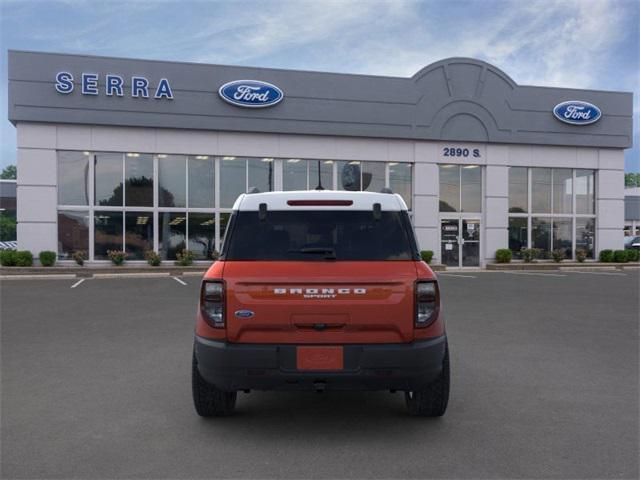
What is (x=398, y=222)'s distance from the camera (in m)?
4.29

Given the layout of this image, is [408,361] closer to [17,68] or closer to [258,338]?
[258,338]

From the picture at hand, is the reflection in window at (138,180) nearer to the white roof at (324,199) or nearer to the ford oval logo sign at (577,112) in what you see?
the white roof at (324,199)

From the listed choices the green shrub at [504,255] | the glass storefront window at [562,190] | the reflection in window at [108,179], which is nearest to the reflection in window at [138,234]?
the reflection in window at [108,179]

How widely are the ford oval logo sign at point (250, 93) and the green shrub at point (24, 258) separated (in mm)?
9808

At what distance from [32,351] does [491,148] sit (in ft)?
73.6

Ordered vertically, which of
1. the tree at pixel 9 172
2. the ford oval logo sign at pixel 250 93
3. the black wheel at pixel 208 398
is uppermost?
the tree at pixel 9 172

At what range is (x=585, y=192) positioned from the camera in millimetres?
26797

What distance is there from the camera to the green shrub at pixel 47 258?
2033 centimetres

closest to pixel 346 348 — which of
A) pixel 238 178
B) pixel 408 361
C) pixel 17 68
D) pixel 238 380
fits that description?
pixel 408 361

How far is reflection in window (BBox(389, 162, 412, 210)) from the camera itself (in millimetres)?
24469

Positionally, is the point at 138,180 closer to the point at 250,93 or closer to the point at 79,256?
the point at 79,256

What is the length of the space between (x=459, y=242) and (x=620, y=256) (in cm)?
820

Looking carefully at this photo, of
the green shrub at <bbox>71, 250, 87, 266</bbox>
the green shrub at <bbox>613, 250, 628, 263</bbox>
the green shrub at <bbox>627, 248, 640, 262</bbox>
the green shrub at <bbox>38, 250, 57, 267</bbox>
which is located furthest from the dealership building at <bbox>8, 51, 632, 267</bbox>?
the green shrub at <bbox>627, 248, 640, 262</bbox>

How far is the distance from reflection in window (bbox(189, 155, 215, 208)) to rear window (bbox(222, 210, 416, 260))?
61.5 feet
